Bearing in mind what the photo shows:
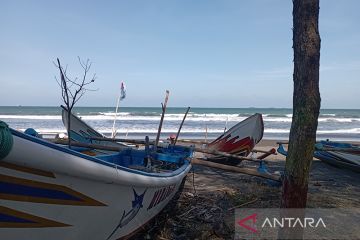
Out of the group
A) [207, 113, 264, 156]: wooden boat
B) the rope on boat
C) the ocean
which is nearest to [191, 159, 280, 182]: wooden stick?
[207, 113, 264, 156]: wooden boat

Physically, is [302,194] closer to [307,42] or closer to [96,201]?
[307,42]

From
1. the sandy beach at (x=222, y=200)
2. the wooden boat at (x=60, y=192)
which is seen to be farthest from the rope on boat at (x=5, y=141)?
the sandy beach at (x=222, y=200)

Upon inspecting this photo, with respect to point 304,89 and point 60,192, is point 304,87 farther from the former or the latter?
point 60,192

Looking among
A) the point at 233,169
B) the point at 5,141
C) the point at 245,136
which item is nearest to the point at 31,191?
the point at 5,141

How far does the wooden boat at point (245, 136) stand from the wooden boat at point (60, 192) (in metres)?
5.50

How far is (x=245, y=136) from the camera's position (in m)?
8.87

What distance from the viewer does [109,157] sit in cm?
540

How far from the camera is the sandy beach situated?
178 inches

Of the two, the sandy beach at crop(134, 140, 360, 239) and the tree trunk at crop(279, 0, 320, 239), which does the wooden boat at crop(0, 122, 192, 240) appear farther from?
the tree trunk at crop(279, 0, 320, 239)

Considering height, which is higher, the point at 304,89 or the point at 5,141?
the point at 304,89

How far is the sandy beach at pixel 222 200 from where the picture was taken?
178 inches

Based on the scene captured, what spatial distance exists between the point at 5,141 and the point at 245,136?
746 cm

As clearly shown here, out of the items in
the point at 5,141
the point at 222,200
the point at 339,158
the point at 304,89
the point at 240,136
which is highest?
the point at 304,89

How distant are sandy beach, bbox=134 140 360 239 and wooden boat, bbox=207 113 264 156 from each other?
30.5 inches
